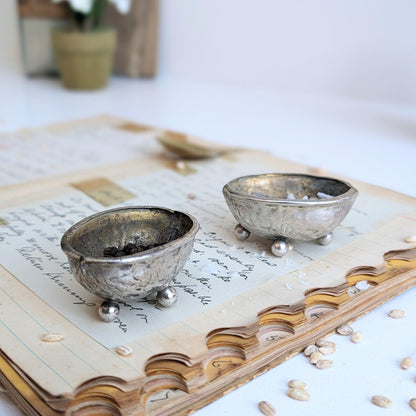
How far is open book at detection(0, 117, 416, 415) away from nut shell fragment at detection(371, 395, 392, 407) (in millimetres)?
62

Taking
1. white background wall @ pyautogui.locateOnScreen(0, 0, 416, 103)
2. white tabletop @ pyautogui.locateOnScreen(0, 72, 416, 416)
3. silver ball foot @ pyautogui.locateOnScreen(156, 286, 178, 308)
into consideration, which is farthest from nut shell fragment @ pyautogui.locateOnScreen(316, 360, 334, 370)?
white background wall @ pyautogui.locateOnScreen(0, 0, 416, 103)

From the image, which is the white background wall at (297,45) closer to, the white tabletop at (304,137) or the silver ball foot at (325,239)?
the white tabletop at (304,137)

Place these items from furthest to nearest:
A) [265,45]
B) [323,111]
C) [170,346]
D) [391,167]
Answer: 1. [265,45]
2. [323,111]
3. [391,167]
4. [170,346]

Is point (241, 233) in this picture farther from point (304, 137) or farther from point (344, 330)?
point (304, 137)

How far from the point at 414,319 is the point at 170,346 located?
0.61 feet

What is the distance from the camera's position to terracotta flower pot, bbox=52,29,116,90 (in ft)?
4.36

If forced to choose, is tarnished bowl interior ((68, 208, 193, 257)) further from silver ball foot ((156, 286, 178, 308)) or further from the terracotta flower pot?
the terracotta flower pot

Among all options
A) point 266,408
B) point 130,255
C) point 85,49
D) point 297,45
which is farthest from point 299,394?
point 85,49

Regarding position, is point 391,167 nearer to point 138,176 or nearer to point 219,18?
point 138,176

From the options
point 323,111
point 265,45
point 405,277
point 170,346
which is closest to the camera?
point 170,346

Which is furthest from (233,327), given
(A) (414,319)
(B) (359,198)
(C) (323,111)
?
(C) (323,111)

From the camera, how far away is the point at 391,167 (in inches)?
31.7

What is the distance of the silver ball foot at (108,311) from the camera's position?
0.39 metres

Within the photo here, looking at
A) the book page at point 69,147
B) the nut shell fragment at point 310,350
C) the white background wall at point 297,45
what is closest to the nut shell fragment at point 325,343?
the nut shell fragment at point 310,350
